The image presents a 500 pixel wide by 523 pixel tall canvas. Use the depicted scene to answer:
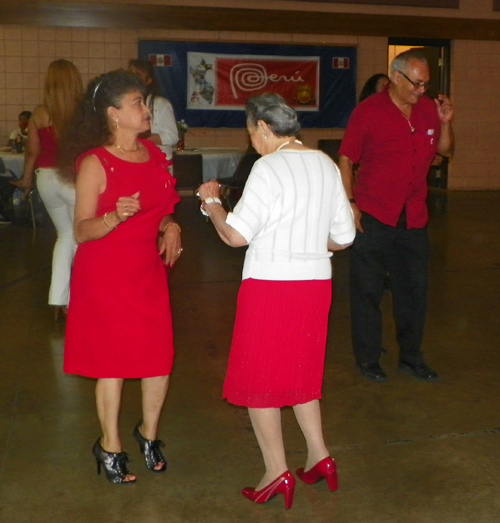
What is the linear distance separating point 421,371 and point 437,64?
36.2 ft

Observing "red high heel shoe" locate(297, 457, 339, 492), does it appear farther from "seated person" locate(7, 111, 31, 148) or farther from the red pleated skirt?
"seated person" locate(7, 111, 31, 148)

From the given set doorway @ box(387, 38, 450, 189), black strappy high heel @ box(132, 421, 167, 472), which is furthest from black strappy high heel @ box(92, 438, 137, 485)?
doorway @ box(387, 38, 450, 189)

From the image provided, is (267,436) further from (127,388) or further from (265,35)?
(265,35)

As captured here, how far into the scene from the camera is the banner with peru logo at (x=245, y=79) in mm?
13305

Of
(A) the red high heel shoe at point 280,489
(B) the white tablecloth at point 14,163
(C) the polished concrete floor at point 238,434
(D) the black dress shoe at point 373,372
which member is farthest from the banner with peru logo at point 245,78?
(A) the red high heel shoe at point 280,489

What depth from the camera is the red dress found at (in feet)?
10.00

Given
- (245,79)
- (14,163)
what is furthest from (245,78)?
(14,163)

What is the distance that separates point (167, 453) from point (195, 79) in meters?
10.5

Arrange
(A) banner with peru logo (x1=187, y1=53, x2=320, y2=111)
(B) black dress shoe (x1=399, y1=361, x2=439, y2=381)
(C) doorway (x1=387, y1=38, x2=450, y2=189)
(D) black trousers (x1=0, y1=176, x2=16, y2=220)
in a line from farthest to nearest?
(C) doorway (x1=387, y1=38, x2=450, y2=189)
(A) banner with peru logo (x1=187, y1=53, x2=320, y2=111)
(D) black trousers (x1=0, y1=176, x2=16, y2=220)
(B) black dress shoe (x1=399, y1=361, x2=439, y2=381)

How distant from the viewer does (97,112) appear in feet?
10.3

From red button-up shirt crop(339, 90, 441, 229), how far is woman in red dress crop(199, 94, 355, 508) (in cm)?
132

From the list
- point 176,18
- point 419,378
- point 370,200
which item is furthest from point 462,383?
point 176,18

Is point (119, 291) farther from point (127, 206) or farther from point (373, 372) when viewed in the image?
point (373, 372)

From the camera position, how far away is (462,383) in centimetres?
442
